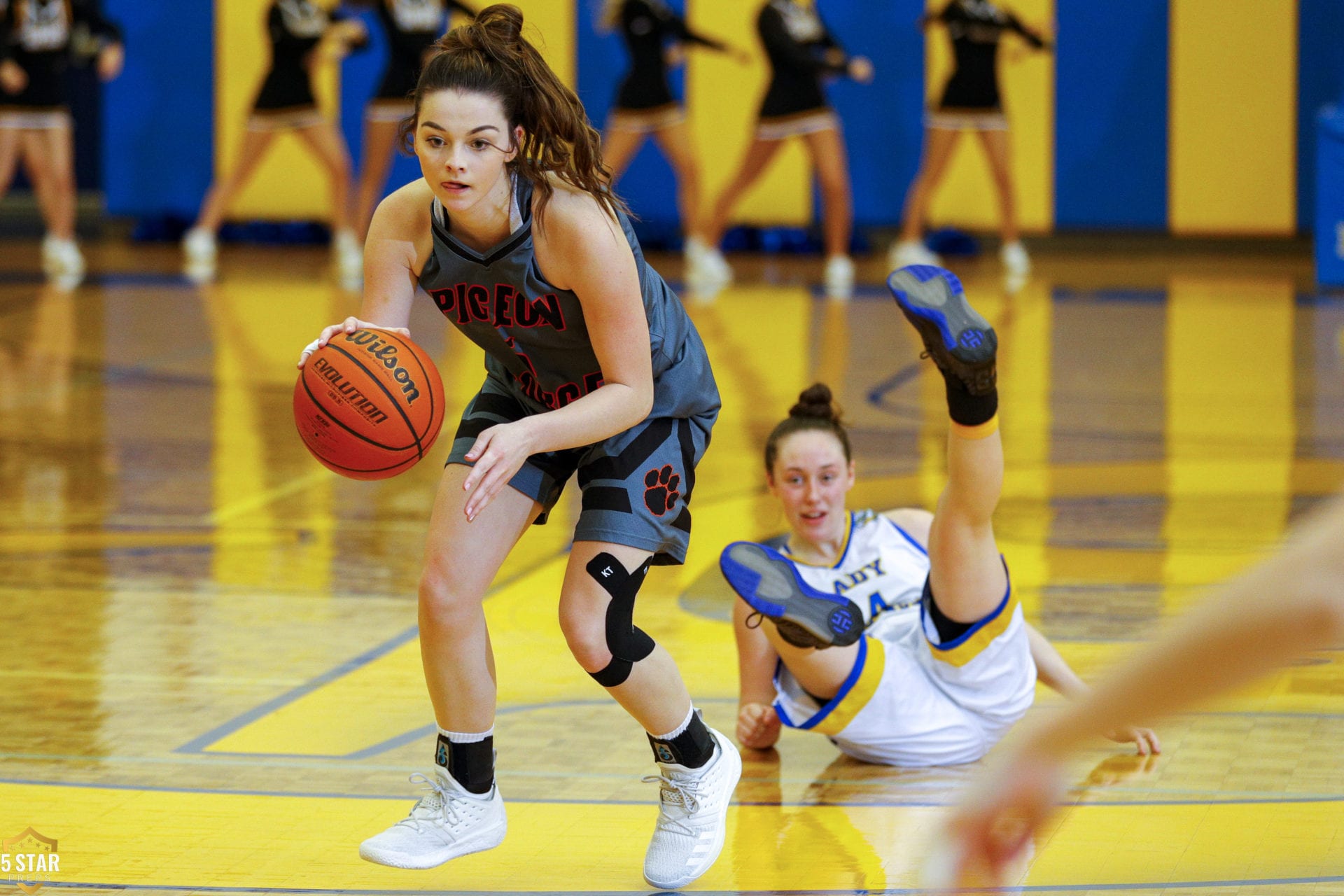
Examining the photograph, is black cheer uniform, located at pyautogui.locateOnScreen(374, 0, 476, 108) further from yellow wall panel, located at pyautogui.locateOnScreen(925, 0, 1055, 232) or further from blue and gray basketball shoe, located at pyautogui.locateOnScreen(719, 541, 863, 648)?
blue and gray basketball shoe, located at pyautogui.locateOnScreen(719, 541, 863, 648)

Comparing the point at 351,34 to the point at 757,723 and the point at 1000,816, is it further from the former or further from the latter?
the point at 1000,816

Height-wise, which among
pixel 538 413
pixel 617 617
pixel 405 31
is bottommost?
pixel 617 617

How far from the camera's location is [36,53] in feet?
39.7

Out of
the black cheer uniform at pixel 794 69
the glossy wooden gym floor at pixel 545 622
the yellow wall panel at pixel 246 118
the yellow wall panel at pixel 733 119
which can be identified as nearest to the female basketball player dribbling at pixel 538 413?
the glossy wooden gym floor at pixel 545 622

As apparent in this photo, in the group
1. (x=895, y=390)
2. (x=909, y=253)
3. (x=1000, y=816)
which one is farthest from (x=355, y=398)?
(x=909, y=253)

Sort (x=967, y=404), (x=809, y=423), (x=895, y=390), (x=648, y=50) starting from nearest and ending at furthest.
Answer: (x=967, y=404) < (x=809, y=423) < (x=895, y=390) < (x=648, y=50)

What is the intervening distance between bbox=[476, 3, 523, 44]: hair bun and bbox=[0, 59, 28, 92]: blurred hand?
9615mm

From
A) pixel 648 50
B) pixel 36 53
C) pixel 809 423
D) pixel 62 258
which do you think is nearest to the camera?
pixel 809 423

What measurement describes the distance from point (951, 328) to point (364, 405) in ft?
3.56

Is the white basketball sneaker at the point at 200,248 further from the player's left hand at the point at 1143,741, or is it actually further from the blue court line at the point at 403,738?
the player's left hand at the point at 1143,741

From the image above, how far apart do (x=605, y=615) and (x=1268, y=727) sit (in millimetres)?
1477

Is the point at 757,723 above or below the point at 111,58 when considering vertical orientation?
below

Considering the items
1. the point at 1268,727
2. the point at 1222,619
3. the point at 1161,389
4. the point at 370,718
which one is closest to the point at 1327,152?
the point at 1161,389

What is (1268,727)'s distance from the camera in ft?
11.9
